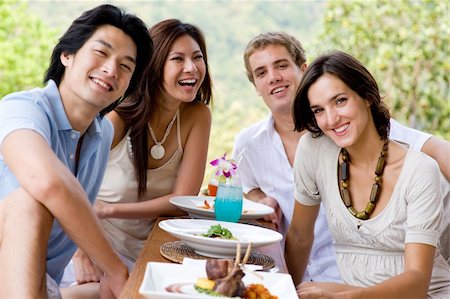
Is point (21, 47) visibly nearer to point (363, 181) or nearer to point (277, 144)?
point (277, 144)

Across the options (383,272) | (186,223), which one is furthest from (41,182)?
(383,272)

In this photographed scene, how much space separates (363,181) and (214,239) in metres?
0.76

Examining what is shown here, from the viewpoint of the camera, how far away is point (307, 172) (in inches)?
104

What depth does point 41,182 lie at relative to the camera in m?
1.94

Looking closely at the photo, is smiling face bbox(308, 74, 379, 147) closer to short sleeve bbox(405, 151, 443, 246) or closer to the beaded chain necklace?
the beaded chain necklace

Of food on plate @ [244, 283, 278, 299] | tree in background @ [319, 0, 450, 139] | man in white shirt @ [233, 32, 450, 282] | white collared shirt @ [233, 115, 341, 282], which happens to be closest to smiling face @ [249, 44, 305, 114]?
man in white shirt @ [233, 32, 450, 282]

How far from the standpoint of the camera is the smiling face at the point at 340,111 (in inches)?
96.8

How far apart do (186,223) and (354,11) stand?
5.67 m

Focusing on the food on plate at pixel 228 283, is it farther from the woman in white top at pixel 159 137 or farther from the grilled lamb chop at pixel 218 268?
the woman in white top at pixel 159 137

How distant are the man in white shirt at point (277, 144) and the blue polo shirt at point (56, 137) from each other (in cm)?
87

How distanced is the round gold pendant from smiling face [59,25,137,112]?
538 mm

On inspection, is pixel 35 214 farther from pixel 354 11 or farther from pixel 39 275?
pixel 354 11

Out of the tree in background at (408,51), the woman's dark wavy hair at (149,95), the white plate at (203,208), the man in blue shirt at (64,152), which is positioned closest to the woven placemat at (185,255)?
the man in blue shirt at (64,152)

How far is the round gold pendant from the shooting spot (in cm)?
307
